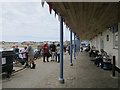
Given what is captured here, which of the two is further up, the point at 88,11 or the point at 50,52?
the point at 88,11

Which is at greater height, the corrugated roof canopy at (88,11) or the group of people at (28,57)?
the corrugated roof canopy at (88,11)

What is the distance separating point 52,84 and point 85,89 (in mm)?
1650

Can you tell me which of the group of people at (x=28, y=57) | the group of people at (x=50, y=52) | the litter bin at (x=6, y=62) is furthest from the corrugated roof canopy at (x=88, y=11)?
the group of people at (x=50, y=52)

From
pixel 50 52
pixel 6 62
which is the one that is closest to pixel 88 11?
pixel 6 62

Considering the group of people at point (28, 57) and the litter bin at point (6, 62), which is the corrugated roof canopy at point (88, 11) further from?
the group of people at point (28, 57)

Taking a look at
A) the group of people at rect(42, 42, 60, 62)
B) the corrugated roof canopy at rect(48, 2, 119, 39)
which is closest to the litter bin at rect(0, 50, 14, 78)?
the corrugated roof canopy at rect(48, 2, 119, 39)

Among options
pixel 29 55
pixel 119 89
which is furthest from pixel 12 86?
pixel 29 55

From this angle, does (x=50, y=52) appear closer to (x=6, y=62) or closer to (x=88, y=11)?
(x=6, y=62)

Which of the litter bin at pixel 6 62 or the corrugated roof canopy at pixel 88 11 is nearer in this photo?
the corrugated roof canopy at pixel 88 11

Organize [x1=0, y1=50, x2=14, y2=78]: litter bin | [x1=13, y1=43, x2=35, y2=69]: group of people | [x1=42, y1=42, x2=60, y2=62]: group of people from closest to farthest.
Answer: [x1=0, y1=50, x2=14, y2=78]: litter bin
[x1=13, y1=43, x2=35, y2=69]: group of people
[x1=42, y1=42, x2=60, y2=62]: group of people

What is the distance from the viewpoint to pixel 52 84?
10070 millimetres

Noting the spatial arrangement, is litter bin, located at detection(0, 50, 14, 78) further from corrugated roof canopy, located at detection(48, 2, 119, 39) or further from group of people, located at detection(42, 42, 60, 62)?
group of people, located at detection(42, 42, 60, 62)

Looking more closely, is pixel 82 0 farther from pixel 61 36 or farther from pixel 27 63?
pixel 27 63

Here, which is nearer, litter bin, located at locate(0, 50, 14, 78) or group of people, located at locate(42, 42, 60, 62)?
litter bin, located at locate(0, 50, 14, 78)
